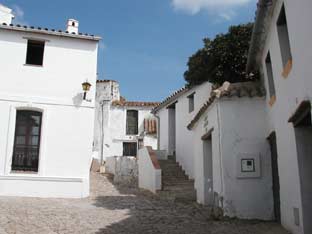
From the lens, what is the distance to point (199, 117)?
11711mm

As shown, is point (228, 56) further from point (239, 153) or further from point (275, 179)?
point (275, 179)

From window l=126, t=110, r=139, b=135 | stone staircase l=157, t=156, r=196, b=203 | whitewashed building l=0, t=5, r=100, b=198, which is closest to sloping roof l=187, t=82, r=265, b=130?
stone staircase l=157, t=156, r=196, b=203

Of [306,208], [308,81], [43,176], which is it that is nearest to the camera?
[308,81]

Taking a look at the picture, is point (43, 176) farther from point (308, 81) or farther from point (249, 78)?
point (308, 81)

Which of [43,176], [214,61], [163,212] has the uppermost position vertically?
[214,61]

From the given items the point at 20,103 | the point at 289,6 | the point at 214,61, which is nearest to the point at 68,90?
the point at 20,103

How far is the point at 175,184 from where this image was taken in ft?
50.3

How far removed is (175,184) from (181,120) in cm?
449

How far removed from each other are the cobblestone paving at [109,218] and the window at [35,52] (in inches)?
189

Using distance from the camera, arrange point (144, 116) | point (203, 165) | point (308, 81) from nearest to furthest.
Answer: point (308, 81) → point (203, 165) → point (144, 116)

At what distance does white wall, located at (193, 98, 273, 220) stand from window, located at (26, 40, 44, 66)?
6.87 metres

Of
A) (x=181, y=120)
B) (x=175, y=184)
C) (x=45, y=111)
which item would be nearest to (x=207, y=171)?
(x=175, y=184)

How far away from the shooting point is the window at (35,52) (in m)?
12.9

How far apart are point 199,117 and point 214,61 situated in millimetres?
1995
